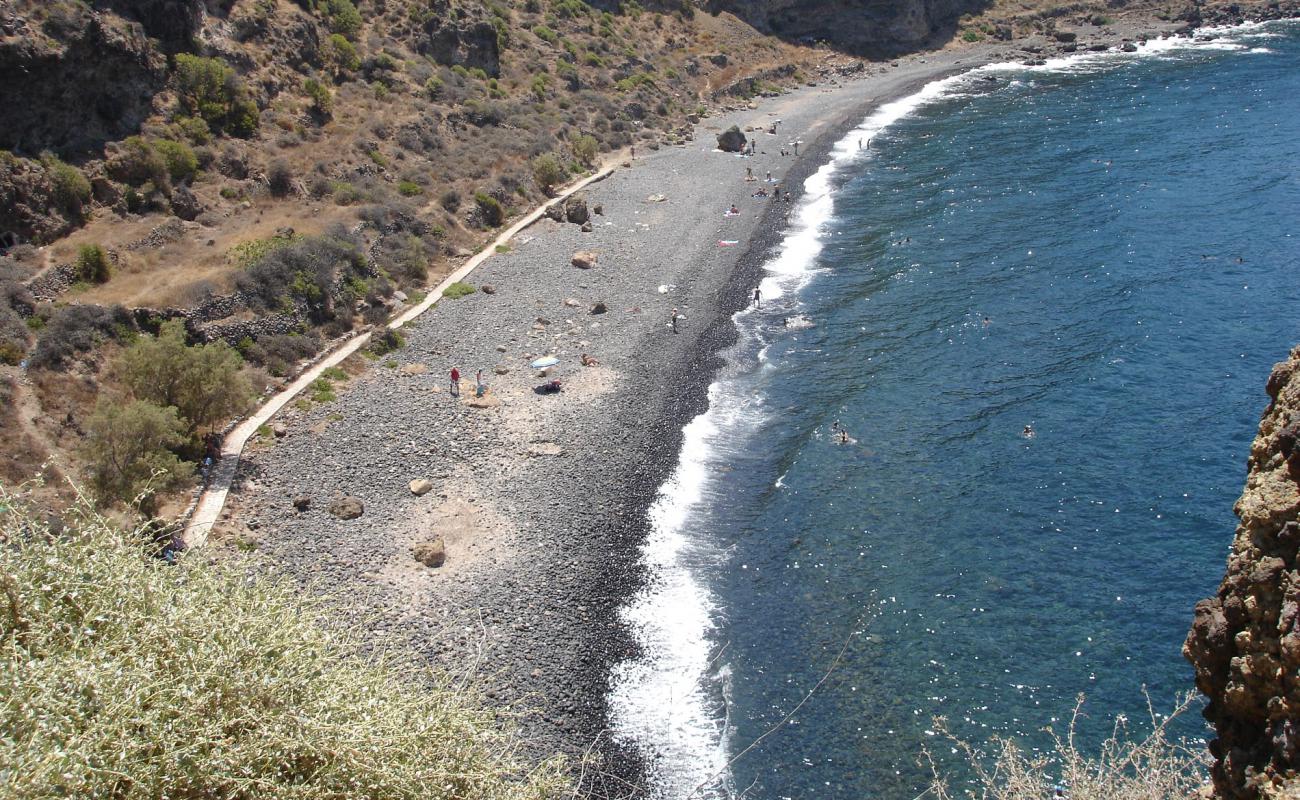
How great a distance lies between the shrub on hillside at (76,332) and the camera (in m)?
28.5

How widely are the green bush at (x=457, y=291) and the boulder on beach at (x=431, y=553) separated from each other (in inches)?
751

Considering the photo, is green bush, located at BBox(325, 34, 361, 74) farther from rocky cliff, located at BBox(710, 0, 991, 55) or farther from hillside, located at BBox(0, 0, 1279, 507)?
rocky cliff, located at BBox(710, 0, 991, 55)

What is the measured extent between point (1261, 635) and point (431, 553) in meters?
20.4

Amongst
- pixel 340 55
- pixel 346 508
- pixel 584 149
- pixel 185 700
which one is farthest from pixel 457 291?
pixel 185 700

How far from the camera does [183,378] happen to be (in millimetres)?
27688

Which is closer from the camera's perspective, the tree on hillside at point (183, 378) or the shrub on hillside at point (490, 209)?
the tree on hillside at point (183, 378)

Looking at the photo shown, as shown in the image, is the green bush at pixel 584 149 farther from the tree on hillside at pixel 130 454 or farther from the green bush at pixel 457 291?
the tree on hillside at pixel 130 454

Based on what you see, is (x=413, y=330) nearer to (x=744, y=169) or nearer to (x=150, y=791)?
(x=150, y=791)

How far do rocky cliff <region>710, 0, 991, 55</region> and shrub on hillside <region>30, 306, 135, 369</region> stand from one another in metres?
88.7

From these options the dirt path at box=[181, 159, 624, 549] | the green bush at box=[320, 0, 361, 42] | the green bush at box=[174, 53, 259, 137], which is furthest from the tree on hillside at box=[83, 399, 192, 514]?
the green bush at box=[320, 0, 361, 42]

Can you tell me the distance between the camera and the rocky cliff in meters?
104

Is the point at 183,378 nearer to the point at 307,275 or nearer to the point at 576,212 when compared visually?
the point at 307,275

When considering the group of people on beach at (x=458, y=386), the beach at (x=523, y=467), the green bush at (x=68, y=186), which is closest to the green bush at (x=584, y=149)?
the beach at (x=523, y=467)

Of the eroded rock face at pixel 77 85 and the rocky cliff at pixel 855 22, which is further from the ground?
the rocky cliff at pixel 855 22
